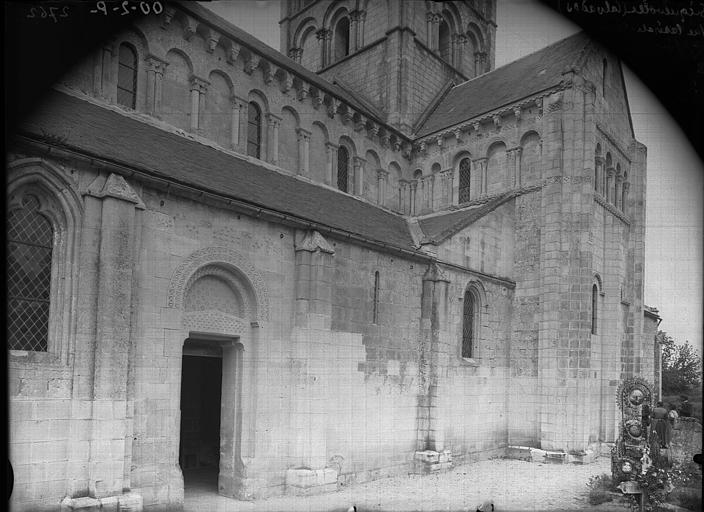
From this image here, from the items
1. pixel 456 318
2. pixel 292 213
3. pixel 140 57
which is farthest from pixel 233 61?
pixel 456 318

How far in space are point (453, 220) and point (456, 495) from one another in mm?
9238

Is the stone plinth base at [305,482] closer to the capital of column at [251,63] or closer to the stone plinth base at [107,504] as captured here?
the stone plinth base at [107,504]

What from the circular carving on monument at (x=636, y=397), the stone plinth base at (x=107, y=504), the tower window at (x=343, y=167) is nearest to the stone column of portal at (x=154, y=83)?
the tower window at (x=343, y=167)

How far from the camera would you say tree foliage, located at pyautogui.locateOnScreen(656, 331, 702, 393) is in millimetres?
20453

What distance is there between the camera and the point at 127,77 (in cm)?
1491

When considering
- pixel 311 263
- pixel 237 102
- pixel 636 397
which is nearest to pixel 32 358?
pixel 311 263

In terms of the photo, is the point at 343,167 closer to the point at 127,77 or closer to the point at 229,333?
the point at 127,77

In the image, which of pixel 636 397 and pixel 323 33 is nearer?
pixel 636 397

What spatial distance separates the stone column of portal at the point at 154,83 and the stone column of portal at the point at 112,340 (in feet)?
16.9

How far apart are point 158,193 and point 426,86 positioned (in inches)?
667

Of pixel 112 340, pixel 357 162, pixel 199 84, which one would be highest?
pixel 199 84

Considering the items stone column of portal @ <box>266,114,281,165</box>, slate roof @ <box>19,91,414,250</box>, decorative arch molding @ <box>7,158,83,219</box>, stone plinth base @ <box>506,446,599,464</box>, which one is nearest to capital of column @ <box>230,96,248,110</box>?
stone column of portal @ <box>266,114,281,165</box>

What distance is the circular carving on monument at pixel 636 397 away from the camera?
1371cm

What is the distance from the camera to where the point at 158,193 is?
11430 millimetres
